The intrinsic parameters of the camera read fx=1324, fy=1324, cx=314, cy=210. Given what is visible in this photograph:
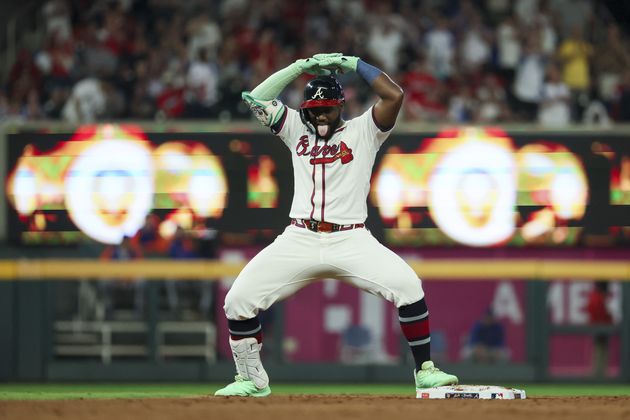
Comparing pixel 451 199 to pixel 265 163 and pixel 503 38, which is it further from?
pixel 503 38

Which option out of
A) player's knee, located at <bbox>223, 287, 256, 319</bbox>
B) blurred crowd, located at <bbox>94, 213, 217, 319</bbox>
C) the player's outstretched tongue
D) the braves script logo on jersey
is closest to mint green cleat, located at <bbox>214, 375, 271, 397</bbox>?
player's knee, located at <bbox>223, 287, 256, 319</bbox>

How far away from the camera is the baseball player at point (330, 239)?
24.5 feet

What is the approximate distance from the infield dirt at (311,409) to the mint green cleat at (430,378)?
354 mm

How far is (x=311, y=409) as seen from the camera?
660 centimetres

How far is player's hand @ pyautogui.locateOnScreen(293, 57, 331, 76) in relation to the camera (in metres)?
7.58

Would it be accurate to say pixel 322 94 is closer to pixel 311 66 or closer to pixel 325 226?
pixel 311 66

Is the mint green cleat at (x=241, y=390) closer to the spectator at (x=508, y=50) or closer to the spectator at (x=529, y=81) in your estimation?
the spectator at (x=529, y=81)

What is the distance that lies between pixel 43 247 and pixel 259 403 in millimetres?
6506

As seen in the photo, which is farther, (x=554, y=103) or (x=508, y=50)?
(x=508, y=50)

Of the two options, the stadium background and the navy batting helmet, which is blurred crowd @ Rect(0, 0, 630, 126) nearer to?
the stadium background

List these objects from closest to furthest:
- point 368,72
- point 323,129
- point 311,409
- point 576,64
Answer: point 311,409 < point 368,72 < point 323,129 < point 576,64

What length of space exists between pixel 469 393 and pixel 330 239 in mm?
1158


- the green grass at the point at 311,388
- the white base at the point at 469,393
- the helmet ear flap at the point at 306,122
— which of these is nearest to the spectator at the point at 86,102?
the green grass at the point at 311,388

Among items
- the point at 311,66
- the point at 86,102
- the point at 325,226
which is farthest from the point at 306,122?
the point at 86,102
